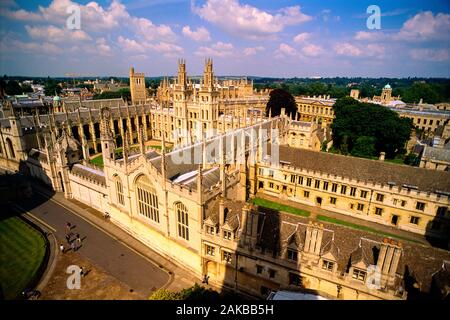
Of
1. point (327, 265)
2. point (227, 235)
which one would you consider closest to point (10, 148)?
point (227, 235)

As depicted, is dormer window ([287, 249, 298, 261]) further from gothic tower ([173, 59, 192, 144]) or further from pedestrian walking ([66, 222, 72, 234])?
gothic tower ([173, 59, 192, 144])

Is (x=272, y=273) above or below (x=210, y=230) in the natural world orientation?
below

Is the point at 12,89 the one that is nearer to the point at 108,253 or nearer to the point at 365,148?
the point at 108,253

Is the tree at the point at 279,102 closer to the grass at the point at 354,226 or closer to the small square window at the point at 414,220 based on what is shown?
the grass at the point at 354,226

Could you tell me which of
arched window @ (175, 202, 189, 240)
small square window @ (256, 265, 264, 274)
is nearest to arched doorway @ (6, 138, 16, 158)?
arched window @ (175, 202, 189, 240)

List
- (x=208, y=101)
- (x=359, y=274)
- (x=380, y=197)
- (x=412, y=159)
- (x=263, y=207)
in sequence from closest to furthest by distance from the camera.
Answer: (x=359, y=274)
(x=263, y=207)
(x=380, y=197)
(x=412, y=159)
(x=208, y=101)

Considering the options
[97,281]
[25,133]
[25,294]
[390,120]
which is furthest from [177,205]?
Result: [390,120]

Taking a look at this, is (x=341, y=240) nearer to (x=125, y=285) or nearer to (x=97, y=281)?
(x=125, y=285)
